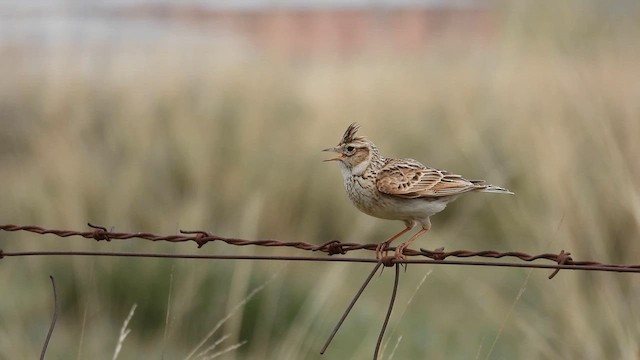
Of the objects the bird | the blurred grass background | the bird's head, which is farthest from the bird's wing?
the blurred grass background

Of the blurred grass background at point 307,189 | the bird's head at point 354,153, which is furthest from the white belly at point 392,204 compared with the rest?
the blurred grass background at point 307,189

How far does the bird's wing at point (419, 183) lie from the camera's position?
4027mm

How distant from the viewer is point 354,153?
442 centimetres

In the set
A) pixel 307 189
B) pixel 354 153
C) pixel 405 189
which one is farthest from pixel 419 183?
pixel 307 189

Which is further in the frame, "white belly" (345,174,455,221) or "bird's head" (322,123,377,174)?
"bird's head" (322,123,377,174)

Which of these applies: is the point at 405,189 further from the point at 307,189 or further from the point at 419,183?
the point at 307,189

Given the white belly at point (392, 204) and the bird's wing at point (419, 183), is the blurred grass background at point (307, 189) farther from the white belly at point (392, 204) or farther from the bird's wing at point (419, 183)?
the bird's wing at point (419, 183)

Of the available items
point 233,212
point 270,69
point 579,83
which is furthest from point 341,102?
point 579,83

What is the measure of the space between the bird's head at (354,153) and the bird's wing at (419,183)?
143mm

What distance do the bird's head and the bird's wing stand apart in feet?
0.47

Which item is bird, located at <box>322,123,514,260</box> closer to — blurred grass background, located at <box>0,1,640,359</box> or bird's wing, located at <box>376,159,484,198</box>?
bird's wing, located at <box>376,159,484,198</box>

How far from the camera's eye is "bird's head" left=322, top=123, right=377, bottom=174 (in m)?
4.32

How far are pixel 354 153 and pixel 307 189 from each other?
511cm

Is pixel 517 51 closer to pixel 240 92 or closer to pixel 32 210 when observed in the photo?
pixel 240 92
